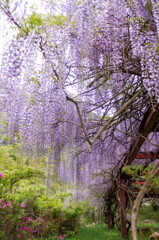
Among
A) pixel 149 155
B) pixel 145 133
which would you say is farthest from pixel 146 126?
pixel 149 155

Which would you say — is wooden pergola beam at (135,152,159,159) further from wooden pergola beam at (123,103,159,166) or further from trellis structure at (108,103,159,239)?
wooden pergola beam at (123,103,159,166)

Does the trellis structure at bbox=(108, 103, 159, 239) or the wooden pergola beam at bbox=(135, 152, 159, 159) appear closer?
the trellis structure at bbox=(108, 103, 159, 239)

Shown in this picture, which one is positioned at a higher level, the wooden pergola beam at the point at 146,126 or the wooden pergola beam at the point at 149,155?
the wooden pergola beam at the point at 146,126

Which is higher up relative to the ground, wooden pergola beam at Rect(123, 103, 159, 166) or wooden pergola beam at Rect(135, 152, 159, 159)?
wooden pergola beam at Rect(123, 103, 159, 166)

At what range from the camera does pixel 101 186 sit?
6402 mm

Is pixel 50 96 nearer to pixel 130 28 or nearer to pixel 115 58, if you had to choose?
pixel 115 58

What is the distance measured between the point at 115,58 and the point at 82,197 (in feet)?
18.8

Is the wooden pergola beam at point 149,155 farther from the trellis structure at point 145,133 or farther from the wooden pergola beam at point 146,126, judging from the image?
the wooden pergola beam at point 146,126

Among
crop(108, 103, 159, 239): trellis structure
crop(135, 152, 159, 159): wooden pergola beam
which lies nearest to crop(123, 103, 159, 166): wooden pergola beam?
crop(108, 103, 159, 239): trellis structure

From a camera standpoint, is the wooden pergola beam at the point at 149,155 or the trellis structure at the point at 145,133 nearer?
the trellis structure at the point at 145,133

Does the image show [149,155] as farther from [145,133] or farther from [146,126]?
[146,126]

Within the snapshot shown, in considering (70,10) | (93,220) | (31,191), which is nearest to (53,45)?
(70,10)

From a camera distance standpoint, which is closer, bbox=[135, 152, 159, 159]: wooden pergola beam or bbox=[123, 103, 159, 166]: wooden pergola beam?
bbox=[123, 103, 159, 166]: wooden pergola beam

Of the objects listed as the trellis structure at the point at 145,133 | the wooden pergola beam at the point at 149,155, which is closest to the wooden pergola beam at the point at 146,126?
the trellis structure at the point at 145,133
